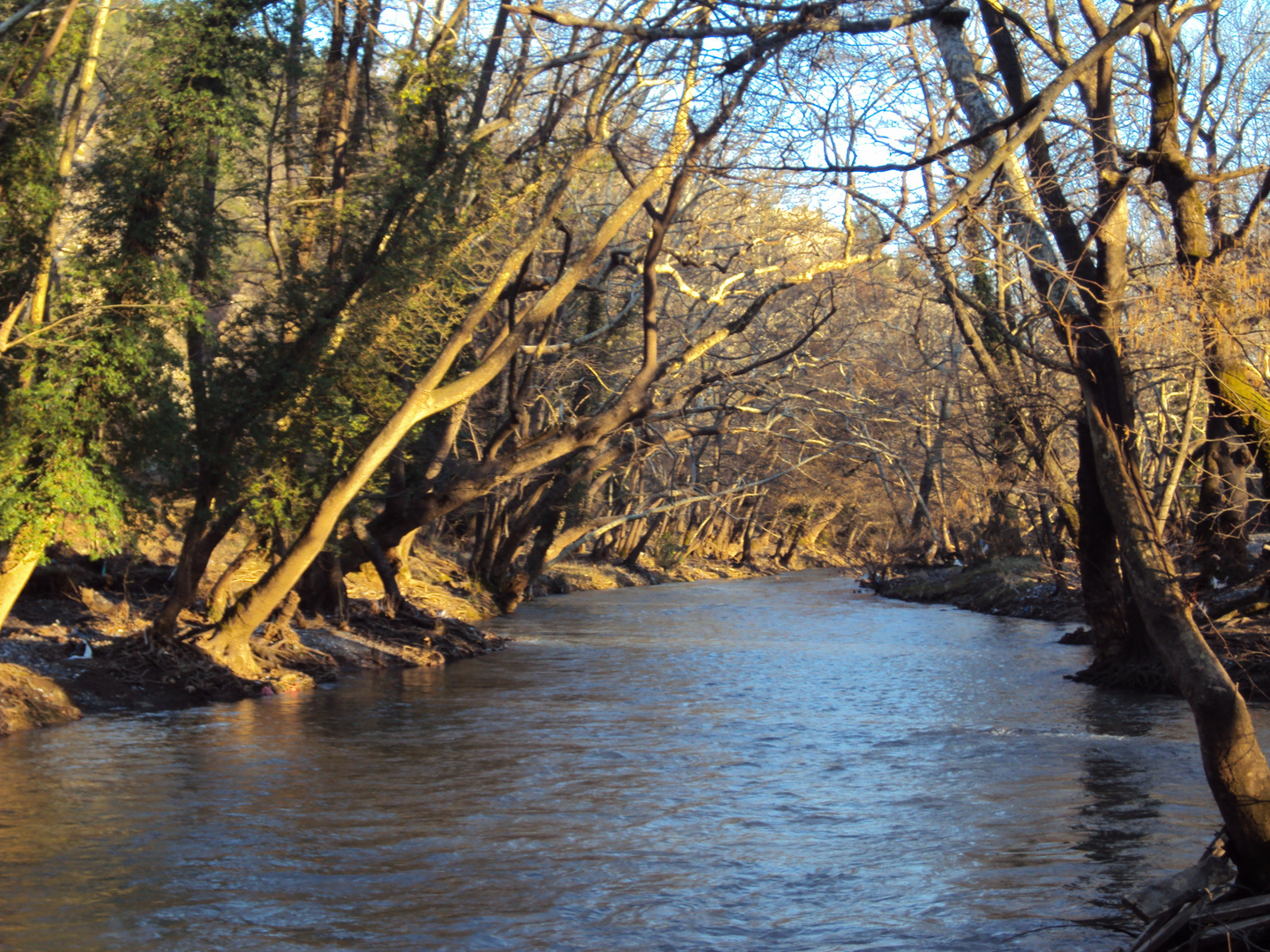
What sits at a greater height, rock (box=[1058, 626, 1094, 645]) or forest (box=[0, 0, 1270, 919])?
forest (box=[0, 0, 1270, 919])

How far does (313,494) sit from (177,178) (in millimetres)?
4565

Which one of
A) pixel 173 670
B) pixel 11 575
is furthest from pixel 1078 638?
pixel 11 575

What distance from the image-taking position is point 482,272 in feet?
66.5

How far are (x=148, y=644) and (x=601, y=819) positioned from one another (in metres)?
8.04

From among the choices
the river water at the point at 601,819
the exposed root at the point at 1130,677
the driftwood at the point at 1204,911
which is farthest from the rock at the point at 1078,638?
the driftwood at the point at 1204,911

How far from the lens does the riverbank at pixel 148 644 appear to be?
1312cm

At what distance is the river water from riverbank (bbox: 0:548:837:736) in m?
0.59

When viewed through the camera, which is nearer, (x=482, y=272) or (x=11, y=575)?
(x=11, y=575)

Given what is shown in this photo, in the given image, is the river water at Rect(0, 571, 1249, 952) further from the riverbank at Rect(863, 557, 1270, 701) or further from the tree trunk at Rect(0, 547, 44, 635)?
the tree trunk at Rect(0, 547, 44, 635)

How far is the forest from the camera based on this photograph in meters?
7.26

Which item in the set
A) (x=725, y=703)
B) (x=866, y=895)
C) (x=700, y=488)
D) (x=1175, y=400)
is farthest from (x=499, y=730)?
(x=700, y=488)

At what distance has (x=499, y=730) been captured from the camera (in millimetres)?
12695

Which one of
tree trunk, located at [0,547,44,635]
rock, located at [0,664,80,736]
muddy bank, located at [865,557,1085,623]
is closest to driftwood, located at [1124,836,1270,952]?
rock, located at [0,664,80,736]

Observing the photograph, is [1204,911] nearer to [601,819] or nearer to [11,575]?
[601,819]
